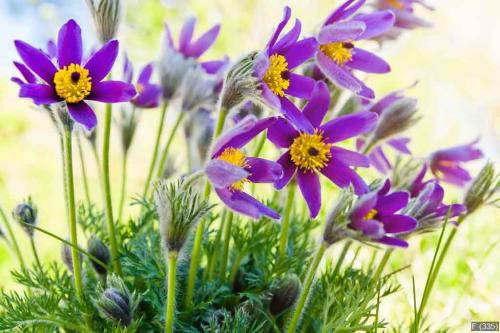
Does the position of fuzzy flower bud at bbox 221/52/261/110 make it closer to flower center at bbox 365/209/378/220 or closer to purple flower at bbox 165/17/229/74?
flower center at bbox 365/209/378/220

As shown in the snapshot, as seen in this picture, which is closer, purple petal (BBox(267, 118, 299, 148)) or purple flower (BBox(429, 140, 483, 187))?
purple petal (BBox(267, 118, 299, 148))

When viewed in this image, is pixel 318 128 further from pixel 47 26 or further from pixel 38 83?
pixel 47 26

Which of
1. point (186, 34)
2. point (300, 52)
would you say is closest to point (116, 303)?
point (300, 52)

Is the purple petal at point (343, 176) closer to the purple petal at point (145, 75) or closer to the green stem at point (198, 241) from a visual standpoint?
the green stem at point (198, 241)

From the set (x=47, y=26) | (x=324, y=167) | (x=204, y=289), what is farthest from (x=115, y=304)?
(x=47, y=26)

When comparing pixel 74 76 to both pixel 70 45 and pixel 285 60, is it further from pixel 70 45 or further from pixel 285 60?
pixel 285 60

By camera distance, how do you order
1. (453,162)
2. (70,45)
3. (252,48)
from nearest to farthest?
1. (70,45)
2. (453,162)
3. (252,48)

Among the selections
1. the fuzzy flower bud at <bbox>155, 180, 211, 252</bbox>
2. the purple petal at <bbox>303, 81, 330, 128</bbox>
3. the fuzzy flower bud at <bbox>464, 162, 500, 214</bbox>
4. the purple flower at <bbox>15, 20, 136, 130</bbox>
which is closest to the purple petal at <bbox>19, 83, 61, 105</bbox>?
the purple flower at <bbox>15, 20, 136, 130</bbox>
